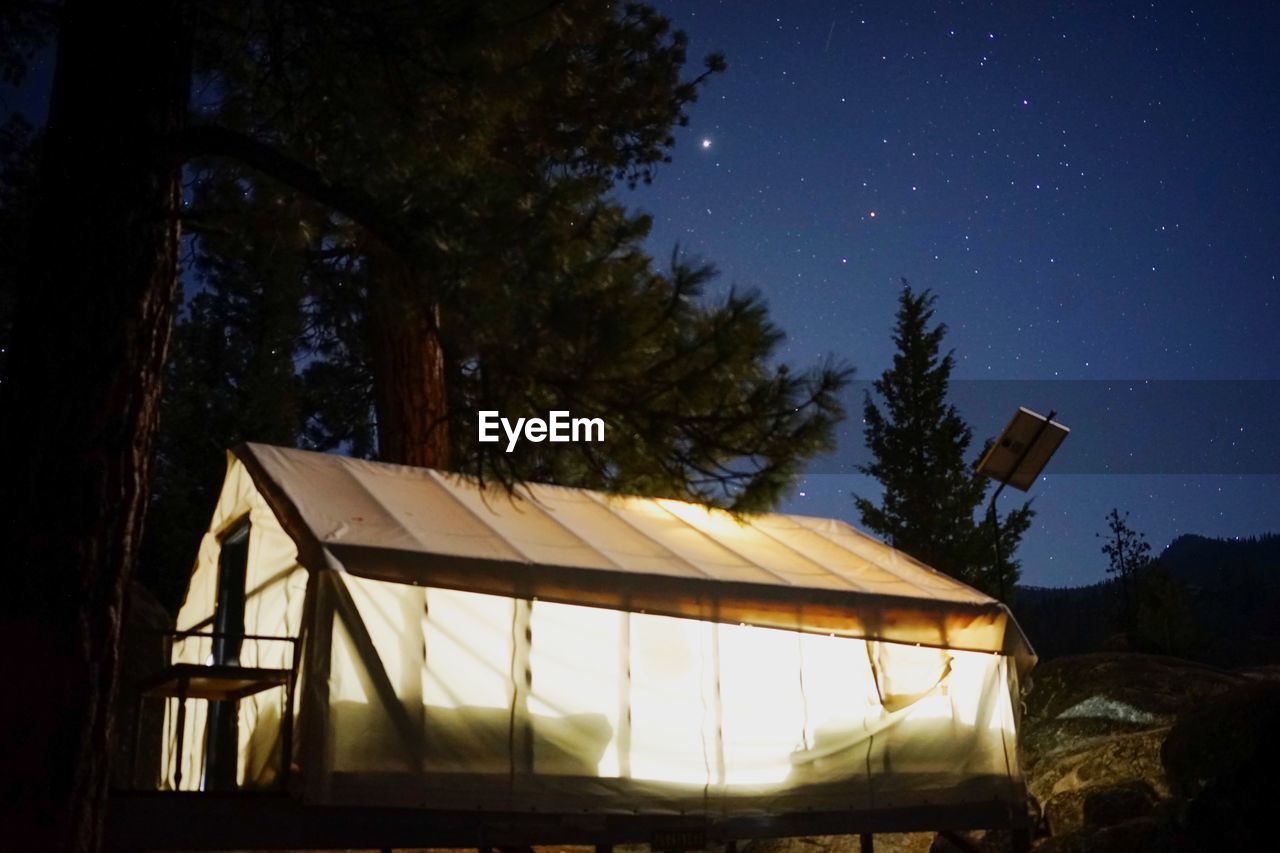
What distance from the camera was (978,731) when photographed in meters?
8.02

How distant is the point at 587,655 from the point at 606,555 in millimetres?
572

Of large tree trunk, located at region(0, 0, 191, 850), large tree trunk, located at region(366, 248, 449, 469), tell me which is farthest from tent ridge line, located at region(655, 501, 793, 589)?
large tree trunk, located at region(0, 0, 191, 850)

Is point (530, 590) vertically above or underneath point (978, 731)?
above

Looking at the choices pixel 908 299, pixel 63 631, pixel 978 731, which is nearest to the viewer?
pixel 63 631

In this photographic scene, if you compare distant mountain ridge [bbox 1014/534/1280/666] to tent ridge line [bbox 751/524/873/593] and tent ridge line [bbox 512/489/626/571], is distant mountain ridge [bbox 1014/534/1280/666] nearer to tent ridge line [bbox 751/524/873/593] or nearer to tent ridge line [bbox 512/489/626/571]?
tent ridge line [bbox 751/524/873/593]

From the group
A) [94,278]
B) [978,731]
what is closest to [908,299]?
[978,731]

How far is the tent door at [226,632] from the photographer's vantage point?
24.4ft

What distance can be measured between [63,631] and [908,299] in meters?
21.2

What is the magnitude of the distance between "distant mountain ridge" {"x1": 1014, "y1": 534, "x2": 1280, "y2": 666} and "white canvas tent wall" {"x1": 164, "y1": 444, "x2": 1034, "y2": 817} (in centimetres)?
998

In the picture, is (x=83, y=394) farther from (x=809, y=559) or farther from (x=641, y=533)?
(x=809, y=559)

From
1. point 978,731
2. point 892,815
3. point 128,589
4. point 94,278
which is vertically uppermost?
point 94,278

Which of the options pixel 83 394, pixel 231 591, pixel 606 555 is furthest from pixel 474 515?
pixel 83 394

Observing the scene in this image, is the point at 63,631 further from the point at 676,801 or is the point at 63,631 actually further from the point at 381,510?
the point at 676,801

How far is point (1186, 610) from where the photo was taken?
733 inches
